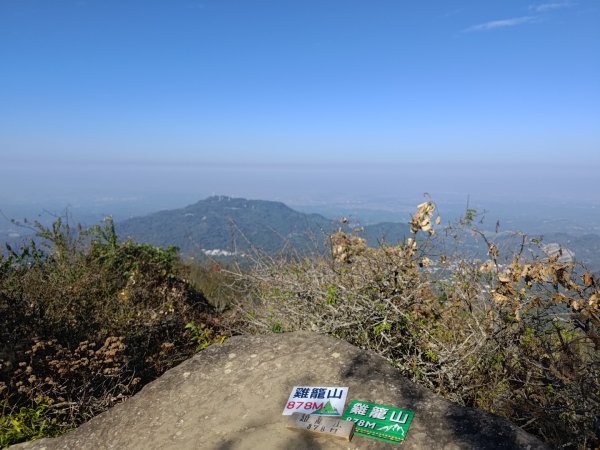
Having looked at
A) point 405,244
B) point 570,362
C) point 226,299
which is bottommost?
point 226,299

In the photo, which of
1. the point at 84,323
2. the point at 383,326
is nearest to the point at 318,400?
the point at 383,326

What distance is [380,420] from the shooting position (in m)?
2.69

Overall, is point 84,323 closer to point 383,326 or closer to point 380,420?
point 383,326

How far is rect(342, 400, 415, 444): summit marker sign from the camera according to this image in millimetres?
2582

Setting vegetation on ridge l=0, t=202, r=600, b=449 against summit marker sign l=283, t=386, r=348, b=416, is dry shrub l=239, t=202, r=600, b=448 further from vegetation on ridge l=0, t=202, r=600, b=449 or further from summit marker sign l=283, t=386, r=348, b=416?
summit marker sign l=283, t=386, r=348, b=416

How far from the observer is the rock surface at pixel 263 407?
2580 mm

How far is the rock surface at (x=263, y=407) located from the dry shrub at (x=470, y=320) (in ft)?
1.75

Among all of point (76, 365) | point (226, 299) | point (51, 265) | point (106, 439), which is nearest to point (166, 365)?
point (76, 365)

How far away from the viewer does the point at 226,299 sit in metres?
7.52

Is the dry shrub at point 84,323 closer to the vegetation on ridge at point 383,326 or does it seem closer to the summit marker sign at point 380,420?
the vegetation on ridge at point 383,326

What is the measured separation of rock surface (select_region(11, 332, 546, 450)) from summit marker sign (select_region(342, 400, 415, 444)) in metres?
0.04

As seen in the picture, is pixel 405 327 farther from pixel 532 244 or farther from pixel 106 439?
pixel 106 439

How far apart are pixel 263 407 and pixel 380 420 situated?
76 cm

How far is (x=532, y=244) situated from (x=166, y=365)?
349 centimetres
